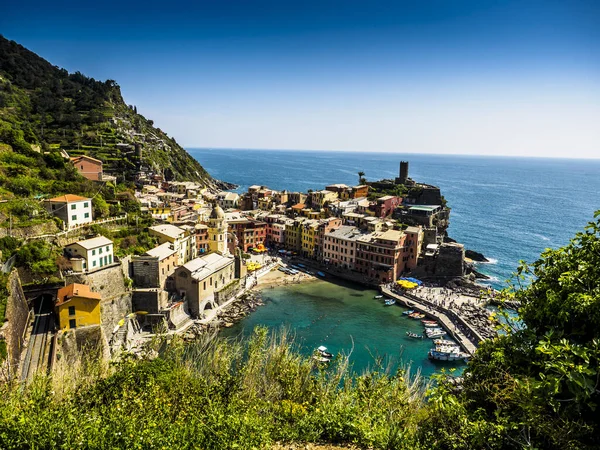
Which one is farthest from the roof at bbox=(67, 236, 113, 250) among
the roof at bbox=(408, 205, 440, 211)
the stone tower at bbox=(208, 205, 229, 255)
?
the roof at bbox=(408, 205, 440, 211)

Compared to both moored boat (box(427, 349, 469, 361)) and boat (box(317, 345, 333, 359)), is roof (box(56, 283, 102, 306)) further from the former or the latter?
moored boat (box(427, 349, 469, 361))

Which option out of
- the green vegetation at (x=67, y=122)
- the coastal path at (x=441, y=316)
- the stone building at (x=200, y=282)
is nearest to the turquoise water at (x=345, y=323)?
the coastal path at (x=441, y=316)

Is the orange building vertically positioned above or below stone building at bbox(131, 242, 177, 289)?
above

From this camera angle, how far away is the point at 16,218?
1199 inches

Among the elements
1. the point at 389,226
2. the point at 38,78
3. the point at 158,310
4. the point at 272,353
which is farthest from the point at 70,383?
the point at 38,78

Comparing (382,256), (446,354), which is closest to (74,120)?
(382,256)

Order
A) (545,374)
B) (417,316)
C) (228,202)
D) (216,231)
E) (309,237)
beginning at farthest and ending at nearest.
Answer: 1. (228,202)
2. (309,237)
3. (216,231)
4. (417,316)
5. (545,374)

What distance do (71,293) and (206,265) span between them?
1473cm

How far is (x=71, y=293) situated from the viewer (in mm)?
24625

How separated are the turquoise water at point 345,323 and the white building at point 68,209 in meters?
Result: 17.4

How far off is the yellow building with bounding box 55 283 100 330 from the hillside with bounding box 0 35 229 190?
30571 millimetres

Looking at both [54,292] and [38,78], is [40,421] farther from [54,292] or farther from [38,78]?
[38,78]

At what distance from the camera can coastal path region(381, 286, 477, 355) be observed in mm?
31734

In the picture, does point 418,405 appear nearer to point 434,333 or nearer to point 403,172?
point 434,333
